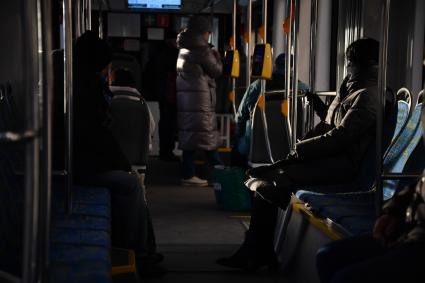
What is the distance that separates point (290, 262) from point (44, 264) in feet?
8.03

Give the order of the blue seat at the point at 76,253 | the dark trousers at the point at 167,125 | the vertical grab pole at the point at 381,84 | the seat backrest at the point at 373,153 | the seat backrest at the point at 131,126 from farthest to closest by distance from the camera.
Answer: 1. the dark trousers at the point at 167,125
2. the seat backrest at the point at 131,126
3. the seat backrest at the point at 373,153
4. the vertical grab pole at the point at 381,84
5. the blue seat at the point at 76,253

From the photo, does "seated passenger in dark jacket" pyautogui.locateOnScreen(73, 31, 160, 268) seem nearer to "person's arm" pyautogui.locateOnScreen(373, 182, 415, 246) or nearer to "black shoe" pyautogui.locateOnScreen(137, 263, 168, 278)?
"black shoe" pyautogui.locateOnScreen(137, 263, 168, 278)

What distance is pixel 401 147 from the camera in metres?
3.84

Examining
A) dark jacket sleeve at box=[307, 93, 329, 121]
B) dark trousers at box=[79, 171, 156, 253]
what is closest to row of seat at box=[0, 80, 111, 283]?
dark trousers at box=[79, 171, 156, 253]

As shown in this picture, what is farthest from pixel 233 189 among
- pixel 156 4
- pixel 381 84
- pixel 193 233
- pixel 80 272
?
pixel 156 4

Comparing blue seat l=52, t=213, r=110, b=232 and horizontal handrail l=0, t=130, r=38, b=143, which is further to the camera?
blue seat l=52, t=213, r=110, b=232

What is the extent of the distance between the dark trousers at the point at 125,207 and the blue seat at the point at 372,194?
2.98 feet

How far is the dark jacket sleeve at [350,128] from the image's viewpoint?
3.79 metres

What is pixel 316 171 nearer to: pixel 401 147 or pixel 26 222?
pixel 401 147

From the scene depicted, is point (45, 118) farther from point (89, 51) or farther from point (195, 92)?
point (195, 92)

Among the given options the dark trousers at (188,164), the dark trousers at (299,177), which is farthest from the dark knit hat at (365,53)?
the dark trousers at (188,164)

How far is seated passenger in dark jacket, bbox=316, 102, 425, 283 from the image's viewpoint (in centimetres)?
197

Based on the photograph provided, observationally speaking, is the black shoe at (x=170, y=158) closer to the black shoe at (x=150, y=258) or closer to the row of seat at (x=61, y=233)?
the black shoe at (x=150, y=258)

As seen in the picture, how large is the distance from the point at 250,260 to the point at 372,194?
815 millimetres
